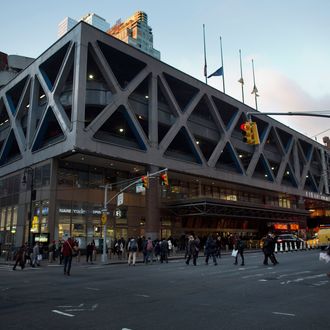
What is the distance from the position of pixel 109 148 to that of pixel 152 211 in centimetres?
904

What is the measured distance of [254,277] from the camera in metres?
16.0

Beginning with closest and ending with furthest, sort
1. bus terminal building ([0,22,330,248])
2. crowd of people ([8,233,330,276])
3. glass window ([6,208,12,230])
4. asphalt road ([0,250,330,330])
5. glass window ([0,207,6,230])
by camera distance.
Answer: asphalt road ([0,250,330,330]), crowd of people ([8,233,330,276]), bus terminal building ([0,22,330,248]), glass window ([6,208,12,230]), glass window ([0,207,6,230])

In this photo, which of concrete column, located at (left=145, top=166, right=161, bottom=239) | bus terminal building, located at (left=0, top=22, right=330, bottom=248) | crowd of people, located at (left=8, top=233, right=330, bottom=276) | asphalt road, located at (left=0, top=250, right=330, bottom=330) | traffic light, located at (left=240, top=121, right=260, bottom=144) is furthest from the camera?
concrete column, located at (left=145, top=166, right=161, bottom=239)

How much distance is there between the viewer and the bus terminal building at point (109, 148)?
1508 inches

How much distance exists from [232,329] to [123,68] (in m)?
42.6

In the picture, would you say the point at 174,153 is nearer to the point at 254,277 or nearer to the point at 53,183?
the point at 53,183

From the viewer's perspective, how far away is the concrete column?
137 ft

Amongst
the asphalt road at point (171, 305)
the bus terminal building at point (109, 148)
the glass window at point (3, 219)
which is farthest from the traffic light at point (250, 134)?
the glass window at point (3, 219)

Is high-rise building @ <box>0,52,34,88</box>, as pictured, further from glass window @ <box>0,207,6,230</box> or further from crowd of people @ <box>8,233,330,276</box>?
crowd of people @ <box>8,233,330,276</box>

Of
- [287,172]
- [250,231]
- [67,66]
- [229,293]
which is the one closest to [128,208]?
[67,66]

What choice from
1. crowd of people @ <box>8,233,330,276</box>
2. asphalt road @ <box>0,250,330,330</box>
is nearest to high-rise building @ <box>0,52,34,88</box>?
crowd of people @ <box>8,233,330,276</box>

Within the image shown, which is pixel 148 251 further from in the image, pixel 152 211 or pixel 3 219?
pixel 3 219

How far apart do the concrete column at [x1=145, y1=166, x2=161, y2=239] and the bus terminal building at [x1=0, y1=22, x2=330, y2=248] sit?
4.9 inches

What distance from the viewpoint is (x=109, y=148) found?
38.6 m
